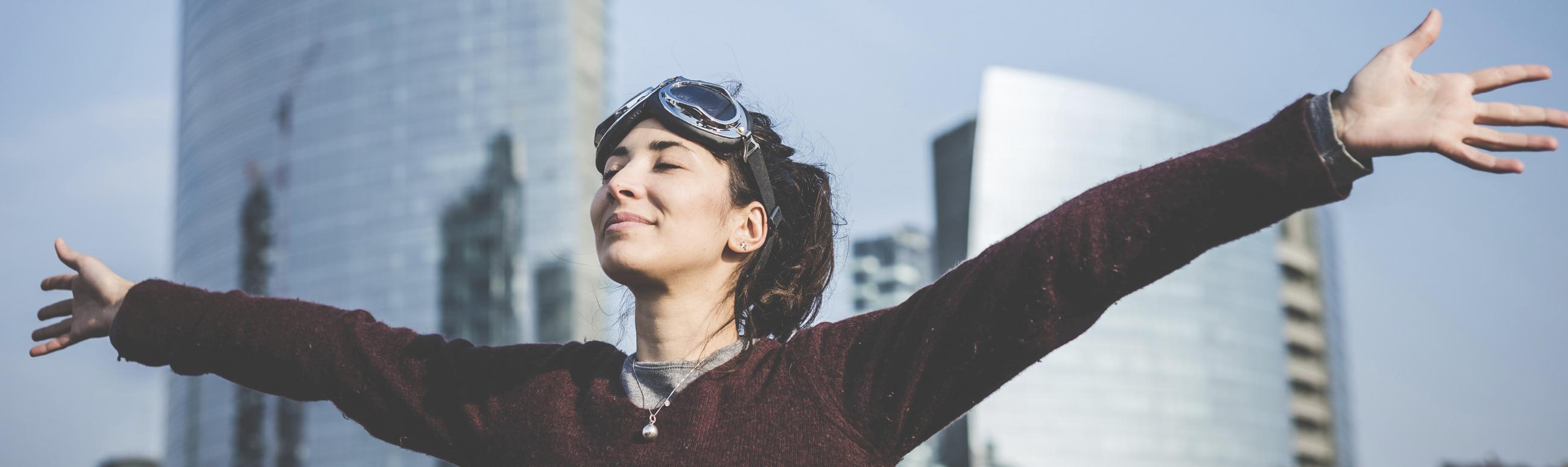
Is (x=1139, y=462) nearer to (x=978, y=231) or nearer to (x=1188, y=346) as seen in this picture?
(x=1188, y=346)

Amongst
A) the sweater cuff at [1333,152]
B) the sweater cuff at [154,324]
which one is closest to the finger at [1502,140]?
the sweater cuff at [1333,152]

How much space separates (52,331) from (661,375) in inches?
67.7

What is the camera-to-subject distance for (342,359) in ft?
10.8

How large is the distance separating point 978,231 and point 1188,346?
1471 cm

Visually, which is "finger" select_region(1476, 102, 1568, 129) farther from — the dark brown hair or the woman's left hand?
the dark brown hair

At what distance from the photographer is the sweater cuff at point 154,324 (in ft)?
11.2

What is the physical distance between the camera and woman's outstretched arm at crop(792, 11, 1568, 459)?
2377 millimetres

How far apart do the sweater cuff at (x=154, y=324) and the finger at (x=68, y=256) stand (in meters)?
0.22

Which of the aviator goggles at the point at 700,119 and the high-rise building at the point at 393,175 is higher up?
the high-rise building at the point at 393,175

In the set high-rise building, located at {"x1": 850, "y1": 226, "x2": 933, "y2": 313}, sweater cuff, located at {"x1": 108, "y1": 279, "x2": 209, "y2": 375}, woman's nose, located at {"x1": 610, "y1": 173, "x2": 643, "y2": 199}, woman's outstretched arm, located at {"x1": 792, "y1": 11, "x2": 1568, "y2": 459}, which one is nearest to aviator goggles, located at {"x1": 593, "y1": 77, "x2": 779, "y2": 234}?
woman's nose, located at {"x1": 610, "y1": 173, "x2": 643, "y2": 199}

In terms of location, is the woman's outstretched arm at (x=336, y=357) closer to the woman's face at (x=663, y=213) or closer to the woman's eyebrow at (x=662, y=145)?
the woman's face at (x=663, y=213)

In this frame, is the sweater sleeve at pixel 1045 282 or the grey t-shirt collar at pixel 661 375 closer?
the sweater sleeve at pixel 1045 282

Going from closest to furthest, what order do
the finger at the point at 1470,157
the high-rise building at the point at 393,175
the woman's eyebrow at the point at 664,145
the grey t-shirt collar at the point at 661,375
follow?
the finger at the point at 1470,157 < the grey t-shirt collar at the point at 661,375 < the woman's eyebrow at the point at 664,145 < the high-rise building at the point at 393,175

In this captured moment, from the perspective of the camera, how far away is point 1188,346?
80.4 meters
